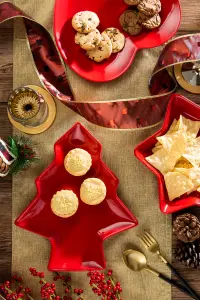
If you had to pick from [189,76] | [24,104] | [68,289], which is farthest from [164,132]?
[68,289]

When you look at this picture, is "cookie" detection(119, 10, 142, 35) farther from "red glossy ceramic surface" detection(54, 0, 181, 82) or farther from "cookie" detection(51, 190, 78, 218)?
"cookie" detection(51, 190, 78, 218)

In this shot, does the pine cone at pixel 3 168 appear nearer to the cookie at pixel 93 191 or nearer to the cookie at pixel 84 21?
the cookie at pixel 93 191

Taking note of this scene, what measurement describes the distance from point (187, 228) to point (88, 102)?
41cm

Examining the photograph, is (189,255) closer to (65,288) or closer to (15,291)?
(65,288)

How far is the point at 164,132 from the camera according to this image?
128 cm

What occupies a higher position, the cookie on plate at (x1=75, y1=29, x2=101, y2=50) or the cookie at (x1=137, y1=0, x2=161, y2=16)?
the cookie at (x1=137, y1=0, x2=161, y2=16)

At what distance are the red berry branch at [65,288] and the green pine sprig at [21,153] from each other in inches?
10.7

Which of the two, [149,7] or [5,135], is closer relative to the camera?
[149,7]

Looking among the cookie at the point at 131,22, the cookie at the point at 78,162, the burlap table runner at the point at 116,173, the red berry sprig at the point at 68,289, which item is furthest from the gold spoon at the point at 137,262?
the cookie at the point at 131,22

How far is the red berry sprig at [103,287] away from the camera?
1.26 m

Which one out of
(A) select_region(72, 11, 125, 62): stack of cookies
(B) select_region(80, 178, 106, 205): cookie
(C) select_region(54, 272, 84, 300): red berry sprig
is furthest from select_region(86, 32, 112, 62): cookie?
(C) select_region(54, 272, 84, 300): red berry sprig

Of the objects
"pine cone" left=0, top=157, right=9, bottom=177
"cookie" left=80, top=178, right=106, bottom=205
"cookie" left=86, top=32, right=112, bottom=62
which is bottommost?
"cookie" left=80, top=178, right=106, bottom=205

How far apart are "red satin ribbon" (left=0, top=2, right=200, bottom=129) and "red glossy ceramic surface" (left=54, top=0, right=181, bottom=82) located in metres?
0.05

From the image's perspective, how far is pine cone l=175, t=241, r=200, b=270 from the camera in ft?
4.15
